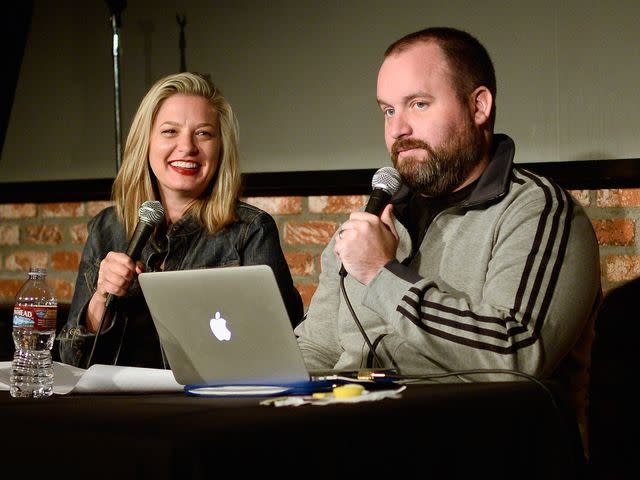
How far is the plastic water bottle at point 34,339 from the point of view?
1.36 m

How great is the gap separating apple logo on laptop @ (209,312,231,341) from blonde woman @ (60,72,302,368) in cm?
104

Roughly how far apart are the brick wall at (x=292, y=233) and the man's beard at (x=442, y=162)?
0.66m

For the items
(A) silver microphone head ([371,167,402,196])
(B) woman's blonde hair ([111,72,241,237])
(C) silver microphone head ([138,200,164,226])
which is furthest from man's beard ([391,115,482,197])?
(B) woman's blonde hair ([111,72,241,237])

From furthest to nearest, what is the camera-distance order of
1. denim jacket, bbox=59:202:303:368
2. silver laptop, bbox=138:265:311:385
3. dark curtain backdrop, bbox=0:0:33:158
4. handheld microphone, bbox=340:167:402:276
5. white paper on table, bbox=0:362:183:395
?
dark curtain backdrop, bbox=0:0:33:158
denim jacket, bbox=59:202:303:368
handheld microphone, bbox=340:167:402:276
white paper on table, bbox=0:362:183:395
silver laptop, bbox=138:265:311:385

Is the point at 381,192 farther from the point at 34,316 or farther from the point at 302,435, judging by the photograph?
the point at 302,435

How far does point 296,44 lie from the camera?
9.35 feet

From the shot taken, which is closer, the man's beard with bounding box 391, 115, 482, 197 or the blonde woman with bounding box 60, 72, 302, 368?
the man's beard with bounding box 391, 115, 482, 197

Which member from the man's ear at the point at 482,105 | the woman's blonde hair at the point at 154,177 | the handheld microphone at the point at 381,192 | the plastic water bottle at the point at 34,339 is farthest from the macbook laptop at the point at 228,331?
the woman's blonde hair at the point at 154,177

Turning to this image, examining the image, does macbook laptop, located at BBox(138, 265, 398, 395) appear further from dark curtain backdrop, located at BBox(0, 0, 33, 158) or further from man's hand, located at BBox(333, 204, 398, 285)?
dark curtain backdrop, located at BBox(0, 0, 33, 158)

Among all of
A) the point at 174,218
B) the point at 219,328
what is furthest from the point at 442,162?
the point at 174,218

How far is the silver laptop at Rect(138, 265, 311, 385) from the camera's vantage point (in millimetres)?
1174

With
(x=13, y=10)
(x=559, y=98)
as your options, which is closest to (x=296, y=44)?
(x=559, y=98)

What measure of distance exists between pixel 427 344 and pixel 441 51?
0.63 metres

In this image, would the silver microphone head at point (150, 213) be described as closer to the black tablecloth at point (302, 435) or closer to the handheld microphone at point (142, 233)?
the handheld microphone at point (142, 233)
